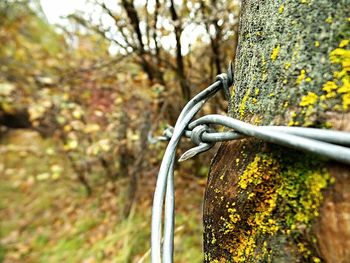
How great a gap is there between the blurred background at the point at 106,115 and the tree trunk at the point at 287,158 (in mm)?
1299

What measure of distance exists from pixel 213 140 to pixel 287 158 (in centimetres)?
11

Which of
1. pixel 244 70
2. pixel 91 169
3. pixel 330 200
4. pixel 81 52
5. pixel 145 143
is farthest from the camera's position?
pixel 91 169

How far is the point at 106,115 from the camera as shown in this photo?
256 cm

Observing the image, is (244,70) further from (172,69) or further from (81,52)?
(81,52)

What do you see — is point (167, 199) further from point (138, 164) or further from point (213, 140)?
point (138, 164)

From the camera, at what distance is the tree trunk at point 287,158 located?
13.3 inches

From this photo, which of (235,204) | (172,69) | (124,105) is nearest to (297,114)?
(235,204)

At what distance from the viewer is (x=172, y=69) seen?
220 centimetres

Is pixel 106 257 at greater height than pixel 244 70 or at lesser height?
lesser

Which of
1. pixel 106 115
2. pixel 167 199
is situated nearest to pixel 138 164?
pixel 106 115

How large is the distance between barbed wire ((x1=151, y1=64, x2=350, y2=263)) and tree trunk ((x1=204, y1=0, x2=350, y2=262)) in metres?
0.03

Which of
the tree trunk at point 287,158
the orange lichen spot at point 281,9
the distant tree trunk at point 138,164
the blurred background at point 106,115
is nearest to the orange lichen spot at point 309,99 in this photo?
the tree trunk at point 287,158

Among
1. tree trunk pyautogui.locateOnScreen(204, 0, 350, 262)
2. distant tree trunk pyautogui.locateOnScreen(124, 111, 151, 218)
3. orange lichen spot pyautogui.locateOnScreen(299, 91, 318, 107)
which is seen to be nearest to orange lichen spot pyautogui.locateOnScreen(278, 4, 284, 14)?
tree trunk pyautogui.locateOnScreen(204, 0, 350, 262)

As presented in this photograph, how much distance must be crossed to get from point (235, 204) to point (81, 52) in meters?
2.89
